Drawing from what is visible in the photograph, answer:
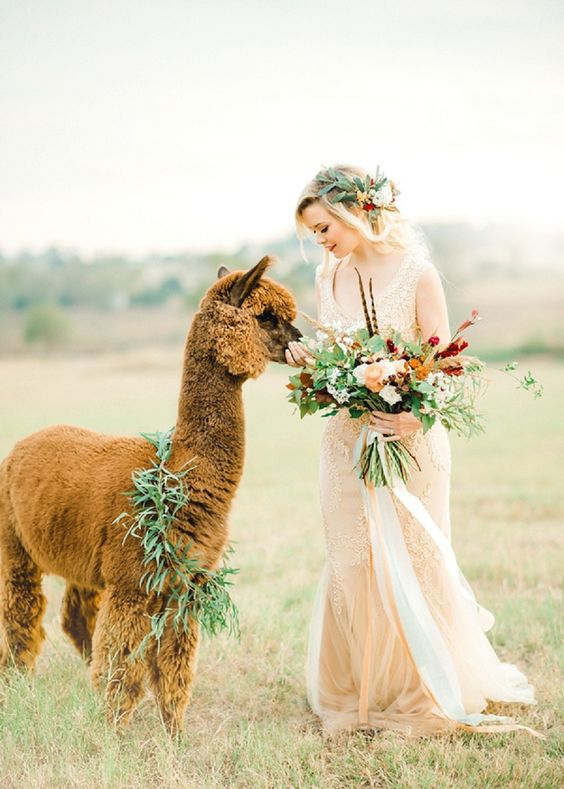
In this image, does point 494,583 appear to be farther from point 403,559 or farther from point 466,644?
point 403,559

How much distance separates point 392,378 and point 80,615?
2.19 m

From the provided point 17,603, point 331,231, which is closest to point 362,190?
point 331,231

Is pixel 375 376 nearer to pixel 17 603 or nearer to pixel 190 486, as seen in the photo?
pixel 190 486

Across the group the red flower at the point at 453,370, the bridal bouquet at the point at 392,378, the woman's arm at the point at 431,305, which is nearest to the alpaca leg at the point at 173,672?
the bridal bouquet at the point at 392,378

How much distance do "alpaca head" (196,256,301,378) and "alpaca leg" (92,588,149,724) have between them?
1.07 meters

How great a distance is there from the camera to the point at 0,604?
4.01 m

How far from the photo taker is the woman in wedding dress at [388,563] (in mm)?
3670

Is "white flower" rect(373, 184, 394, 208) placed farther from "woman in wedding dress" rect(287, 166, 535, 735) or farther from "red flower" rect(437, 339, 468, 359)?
"red flower" rect(437, 339, 468, 359)

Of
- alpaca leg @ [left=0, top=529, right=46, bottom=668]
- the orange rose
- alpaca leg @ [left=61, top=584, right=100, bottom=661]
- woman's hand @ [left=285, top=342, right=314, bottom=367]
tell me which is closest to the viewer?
the orange rose

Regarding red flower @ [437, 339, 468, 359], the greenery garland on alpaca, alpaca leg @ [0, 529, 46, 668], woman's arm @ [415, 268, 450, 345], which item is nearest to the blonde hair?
woman's arm @ [415, 268, 450, 345]

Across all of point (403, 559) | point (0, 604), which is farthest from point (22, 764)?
point (403, 559)

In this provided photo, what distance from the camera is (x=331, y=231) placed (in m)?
3.66

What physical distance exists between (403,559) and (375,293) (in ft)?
4.00

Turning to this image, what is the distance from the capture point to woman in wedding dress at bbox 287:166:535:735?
144 inches
